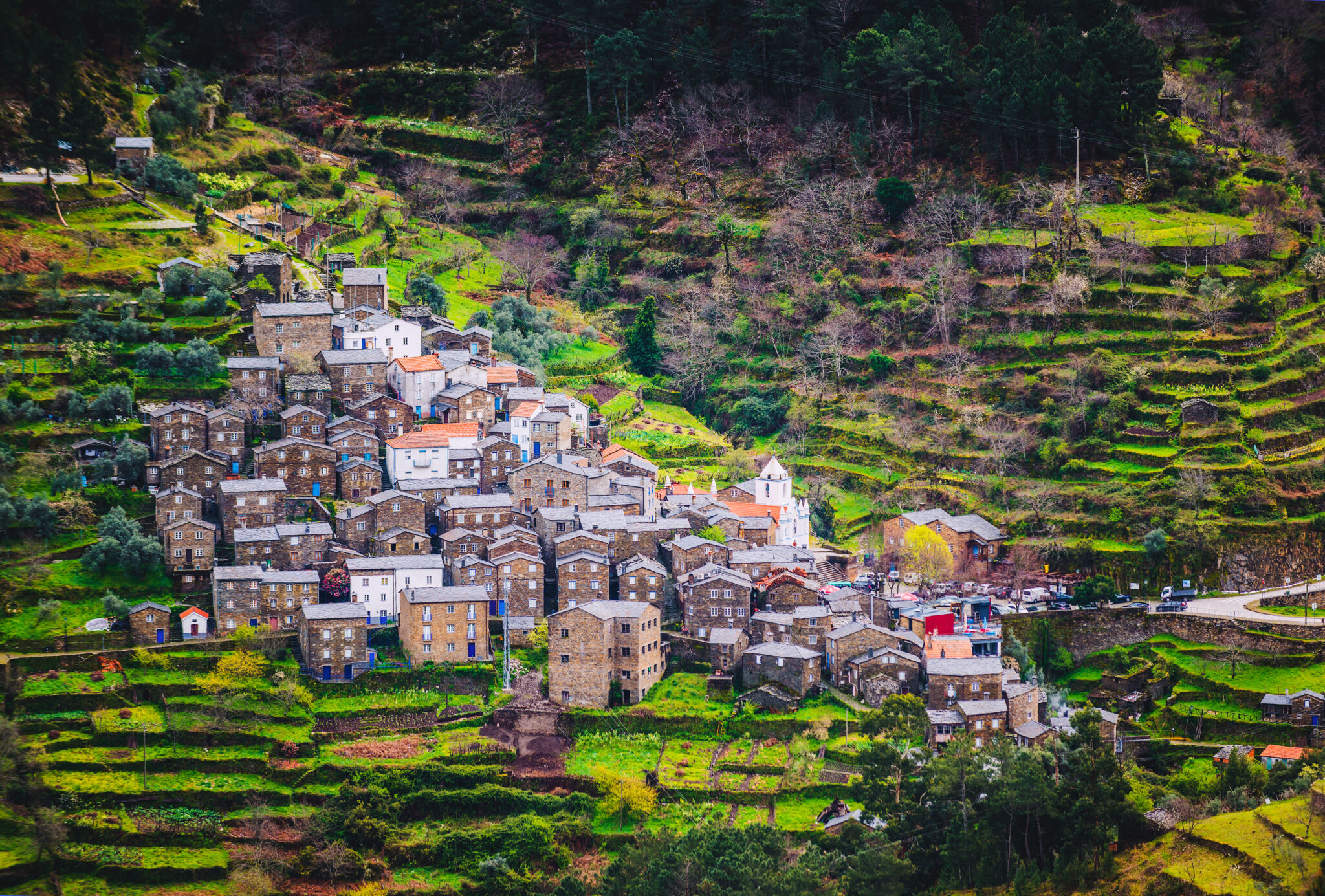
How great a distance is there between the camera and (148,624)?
62.9 meters

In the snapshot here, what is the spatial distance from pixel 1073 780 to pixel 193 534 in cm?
3329

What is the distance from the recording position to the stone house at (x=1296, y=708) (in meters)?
63.1

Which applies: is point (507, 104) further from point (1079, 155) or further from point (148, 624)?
point (148, 624)

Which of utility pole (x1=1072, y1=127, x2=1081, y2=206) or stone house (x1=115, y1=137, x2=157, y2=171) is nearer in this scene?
utility pole (x1=1072, y1=127, x2=1081, y2=206)

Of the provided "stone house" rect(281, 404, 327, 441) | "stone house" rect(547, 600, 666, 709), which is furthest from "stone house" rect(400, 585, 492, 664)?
"stone house" rect(281, 404, 327, 441)

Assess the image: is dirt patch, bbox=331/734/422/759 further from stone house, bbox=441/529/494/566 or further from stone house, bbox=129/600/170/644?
stone house, bbox=441/529/494/566

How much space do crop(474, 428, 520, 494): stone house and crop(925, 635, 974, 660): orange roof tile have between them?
1911 cm

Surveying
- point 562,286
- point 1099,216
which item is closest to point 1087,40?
point 1099,216

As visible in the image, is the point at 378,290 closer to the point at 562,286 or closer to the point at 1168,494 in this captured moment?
the point at 562,286

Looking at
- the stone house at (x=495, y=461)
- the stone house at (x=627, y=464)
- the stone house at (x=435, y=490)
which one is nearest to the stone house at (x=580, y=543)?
the stone house at (x=435, y=490)

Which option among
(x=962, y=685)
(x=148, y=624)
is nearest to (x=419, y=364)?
(x=148, y=624)

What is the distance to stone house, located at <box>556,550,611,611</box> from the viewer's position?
66375mm

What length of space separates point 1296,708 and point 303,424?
1585 inches

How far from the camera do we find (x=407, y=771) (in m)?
60.3
